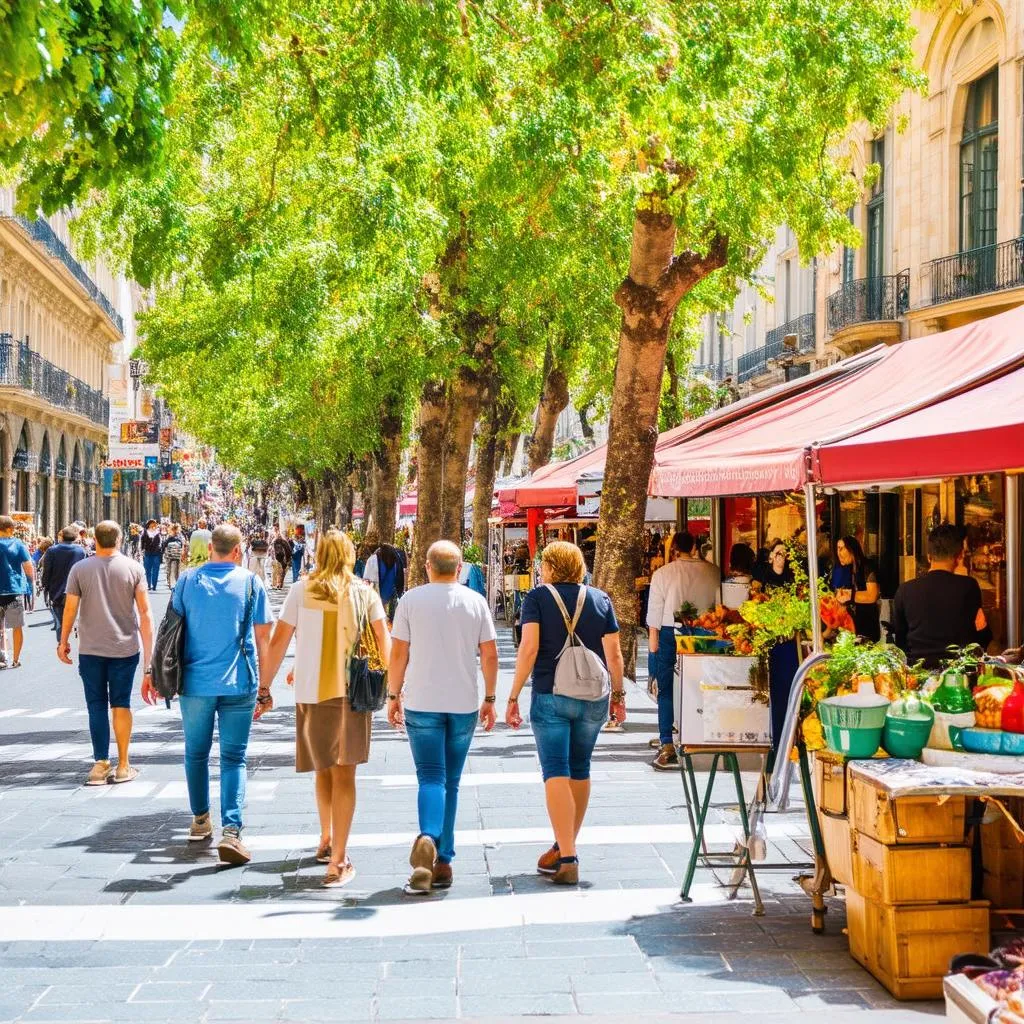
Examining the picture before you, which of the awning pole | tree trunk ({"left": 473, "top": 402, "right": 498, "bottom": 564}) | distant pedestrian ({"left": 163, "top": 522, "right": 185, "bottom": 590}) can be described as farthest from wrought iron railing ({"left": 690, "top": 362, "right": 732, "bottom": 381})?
the awning pole

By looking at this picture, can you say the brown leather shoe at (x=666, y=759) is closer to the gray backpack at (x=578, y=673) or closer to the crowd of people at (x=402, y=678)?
the crowd of people at (x=402, y=678)

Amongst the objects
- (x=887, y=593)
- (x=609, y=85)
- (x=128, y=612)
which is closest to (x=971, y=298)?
(x=887, y=593)

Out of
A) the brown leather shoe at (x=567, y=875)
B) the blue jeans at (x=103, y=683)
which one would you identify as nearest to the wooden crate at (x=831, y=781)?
the brown leather shoe at (x=567, y=875)

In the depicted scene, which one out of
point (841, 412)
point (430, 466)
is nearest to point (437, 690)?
point (841, 412)

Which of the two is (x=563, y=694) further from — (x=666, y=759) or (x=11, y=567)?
(x=11, y=567)

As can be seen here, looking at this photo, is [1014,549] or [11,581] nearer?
[1014,549]

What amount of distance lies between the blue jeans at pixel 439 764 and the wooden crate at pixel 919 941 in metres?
2.26

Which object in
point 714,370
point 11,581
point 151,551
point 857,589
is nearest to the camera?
point 857,589

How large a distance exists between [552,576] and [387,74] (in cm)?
545

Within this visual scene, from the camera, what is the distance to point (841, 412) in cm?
943

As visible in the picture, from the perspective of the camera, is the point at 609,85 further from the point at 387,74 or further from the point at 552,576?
the point at 552,576

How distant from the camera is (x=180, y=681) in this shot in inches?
303

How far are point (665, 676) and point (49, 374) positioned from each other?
33056mm

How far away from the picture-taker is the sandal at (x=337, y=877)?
23.6 ft
